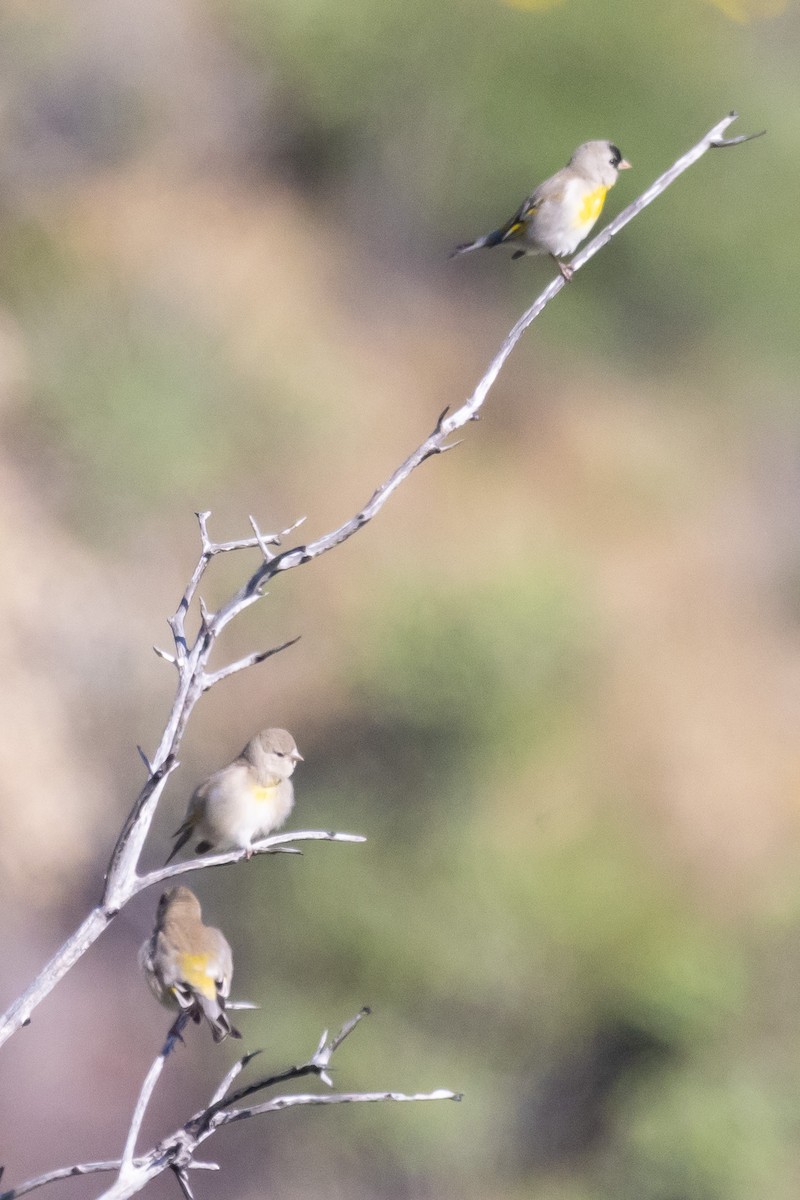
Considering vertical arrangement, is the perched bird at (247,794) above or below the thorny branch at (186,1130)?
above

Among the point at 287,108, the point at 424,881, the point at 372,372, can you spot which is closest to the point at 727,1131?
the point at 424,881

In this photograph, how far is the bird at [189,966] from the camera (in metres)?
2.94

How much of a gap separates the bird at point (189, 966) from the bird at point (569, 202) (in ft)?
6.57

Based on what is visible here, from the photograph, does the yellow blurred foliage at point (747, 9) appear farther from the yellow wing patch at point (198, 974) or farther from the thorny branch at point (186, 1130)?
the thorny branch at point (186, 1130)

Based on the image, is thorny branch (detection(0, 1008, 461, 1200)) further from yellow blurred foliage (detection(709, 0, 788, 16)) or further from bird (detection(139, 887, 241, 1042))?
yellow blurred foliage (detection(709, 0, 788, 16))

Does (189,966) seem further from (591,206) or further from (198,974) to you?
(591,206)

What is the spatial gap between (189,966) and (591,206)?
2.34m

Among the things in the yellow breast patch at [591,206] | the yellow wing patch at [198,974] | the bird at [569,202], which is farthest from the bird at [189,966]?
the yellow breast patch at [591,206]

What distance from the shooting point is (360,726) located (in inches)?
375

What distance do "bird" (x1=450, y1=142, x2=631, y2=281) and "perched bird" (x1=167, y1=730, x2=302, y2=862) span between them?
60.5 inches

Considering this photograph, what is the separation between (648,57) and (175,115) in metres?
3.91

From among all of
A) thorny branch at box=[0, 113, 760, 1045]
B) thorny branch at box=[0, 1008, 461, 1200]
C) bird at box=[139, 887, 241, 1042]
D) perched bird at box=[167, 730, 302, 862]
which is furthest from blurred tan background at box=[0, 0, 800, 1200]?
thorny branch at box=[0, 113, 760, 1045]

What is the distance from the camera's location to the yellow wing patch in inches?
116

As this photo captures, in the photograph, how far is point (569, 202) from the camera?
3990 mm
